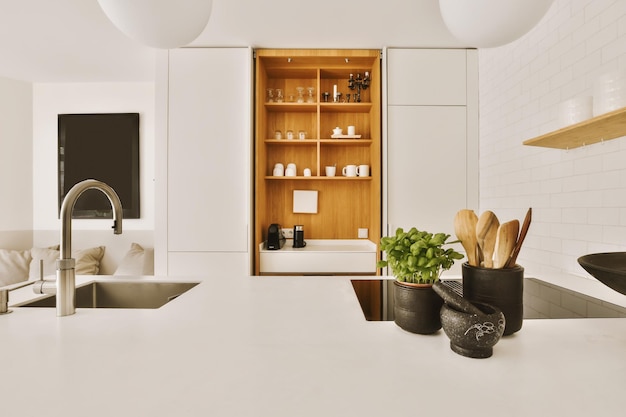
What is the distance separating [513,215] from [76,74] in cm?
397

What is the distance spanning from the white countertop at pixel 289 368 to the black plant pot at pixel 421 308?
0.02 metres

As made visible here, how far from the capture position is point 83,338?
826 mm

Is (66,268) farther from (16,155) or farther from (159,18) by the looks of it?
(16,155)

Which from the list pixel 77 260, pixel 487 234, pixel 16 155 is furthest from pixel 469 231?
pixel 16 155

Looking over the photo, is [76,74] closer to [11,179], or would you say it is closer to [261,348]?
[11,179]

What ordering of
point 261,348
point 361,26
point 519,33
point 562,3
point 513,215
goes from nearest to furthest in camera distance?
point 261,348 → point 519,33 → point 562,3 → point 513,215 → point 361,26

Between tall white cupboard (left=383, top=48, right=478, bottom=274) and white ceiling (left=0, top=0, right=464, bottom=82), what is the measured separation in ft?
0.58

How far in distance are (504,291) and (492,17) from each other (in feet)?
2.55

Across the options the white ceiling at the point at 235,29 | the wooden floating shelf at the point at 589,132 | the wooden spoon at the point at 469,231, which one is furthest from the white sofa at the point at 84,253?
the wooden floating shelf at the point at 589,132

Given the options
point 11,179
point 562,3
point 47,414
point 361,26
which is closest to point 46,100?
→ point 11,179

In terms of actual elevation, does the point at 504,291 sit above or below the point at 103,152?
below

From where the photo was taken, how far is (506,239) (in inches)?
32.0

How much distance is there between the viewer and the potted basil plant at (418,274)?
0.82 metres

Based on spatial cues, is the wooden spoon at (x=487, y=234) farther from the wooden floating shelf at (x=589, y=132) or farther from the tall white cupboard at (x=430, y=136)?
the tall white cupboard at (x=430, y=136)
